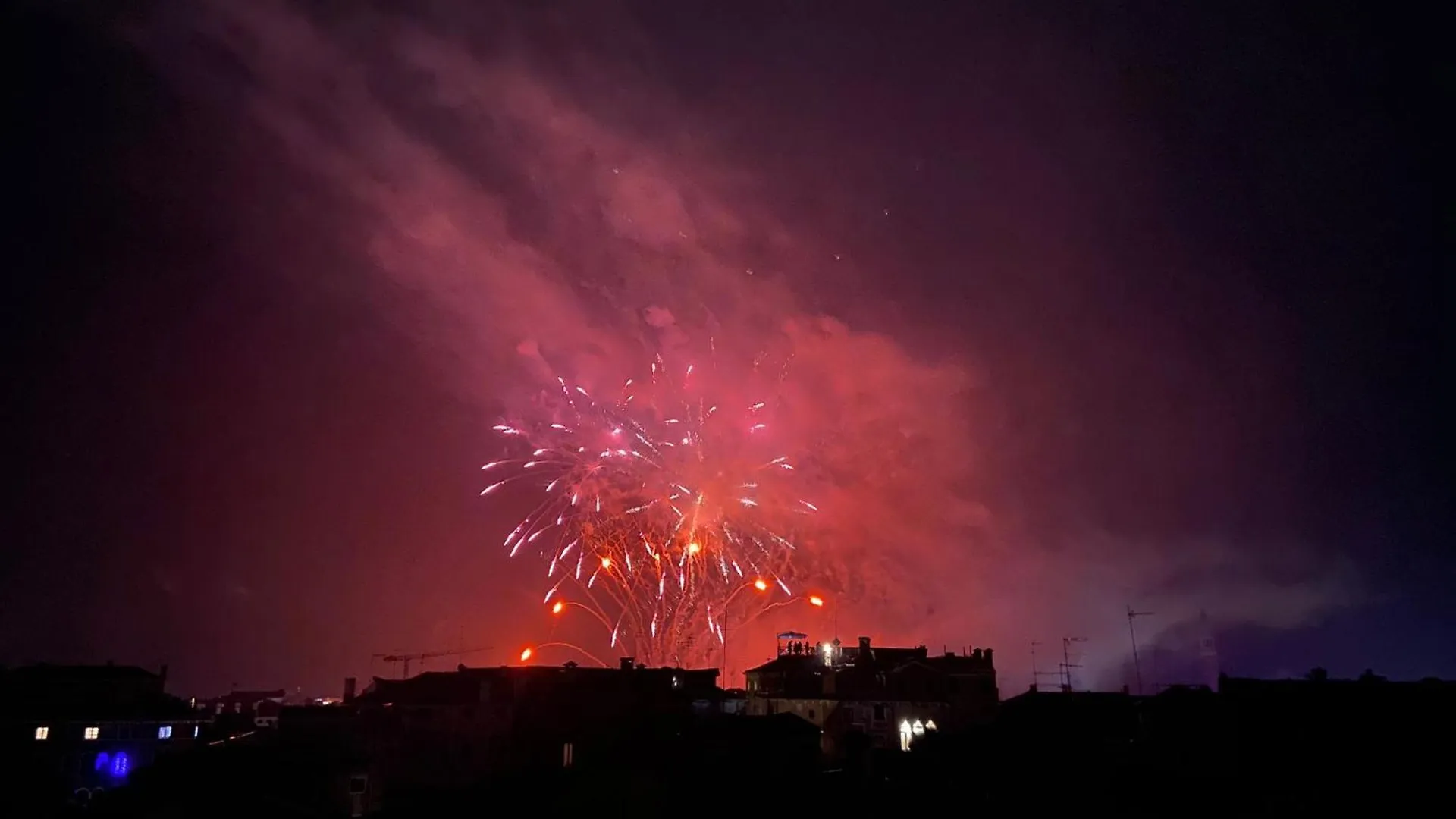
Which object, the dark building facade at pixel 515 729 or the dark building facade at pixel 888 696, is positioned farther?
the dark building facade at pixel 888 696

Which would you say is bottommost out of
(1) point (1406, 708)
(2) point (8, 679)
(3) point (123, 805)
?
(3) point (123, 805)

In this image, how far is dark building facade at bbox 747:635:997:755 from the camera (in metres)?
55.0

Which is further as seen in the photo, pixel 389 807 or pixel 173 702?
pixel 173 702

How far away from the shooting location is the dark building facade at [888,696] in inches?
2165

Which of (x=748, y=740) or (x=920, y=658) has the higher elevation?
(x=920, y=658)

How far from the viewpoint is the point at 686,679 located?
52.3 m

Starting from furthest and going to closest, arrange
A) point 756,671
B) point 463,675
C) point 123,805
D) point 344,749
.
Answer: point 756,671
point 463,675
point 344,749
point 123,805

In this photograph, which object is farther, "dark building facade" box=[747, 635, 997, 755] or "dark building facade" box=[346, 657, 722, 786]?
"dark building facade" box=[747, 635, 997, 755]

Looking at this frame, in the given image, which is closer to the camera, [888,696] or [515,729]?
[515,729]

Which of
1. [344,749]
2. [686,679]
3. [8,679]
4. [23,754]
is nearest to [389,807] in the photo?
[344,749]

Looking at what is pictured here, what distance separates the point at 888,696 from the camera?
5622 centimetres

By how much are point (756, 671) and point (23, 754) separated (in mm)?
46236

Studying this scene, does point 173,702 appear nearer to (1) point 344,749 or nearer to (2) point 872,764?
(1) point 344,749

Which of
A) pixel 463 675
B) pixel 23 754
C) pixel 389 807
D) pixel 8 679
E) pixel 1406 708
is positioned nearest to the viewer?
pixel 1406 708
